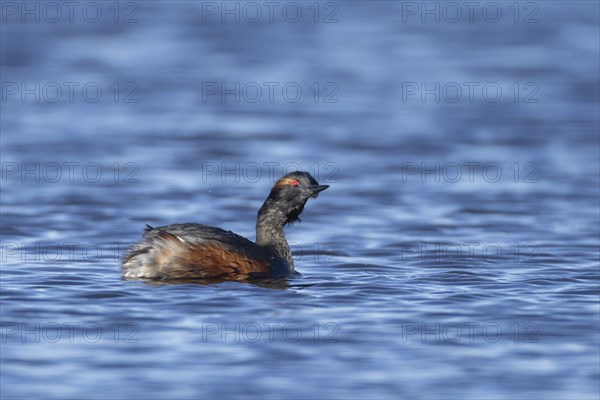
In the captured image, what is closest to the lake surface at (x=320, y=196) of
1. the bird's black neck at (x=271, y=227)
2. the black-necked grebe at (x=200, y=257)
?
the black-necked grebe at (x=200, y=257)

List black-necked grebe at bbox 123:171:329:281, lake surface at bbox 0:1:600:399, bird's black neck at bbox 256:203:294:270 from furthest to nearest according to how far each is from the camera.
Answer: bird's black neck at bbox 256:203:294:270 → black-necked grebe at bbox 123:171:329:281 → lake surface at bbox 0:1:600:399

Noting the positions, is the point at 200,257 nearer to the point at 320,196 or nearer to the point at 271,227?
the point at 271,227

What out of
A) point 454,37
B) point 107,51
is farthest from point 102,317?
point 454,37

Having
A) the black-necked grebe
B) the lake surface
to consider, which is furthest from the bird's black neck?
the lake surface

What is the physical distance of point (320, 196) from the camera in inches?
699

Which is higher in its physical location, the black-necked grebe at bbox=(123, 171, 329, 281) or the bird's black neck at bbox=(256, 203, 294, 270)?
the bird's black neck at bbox=(256, 203, 294, 270)

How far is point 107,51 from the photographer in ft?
85.6

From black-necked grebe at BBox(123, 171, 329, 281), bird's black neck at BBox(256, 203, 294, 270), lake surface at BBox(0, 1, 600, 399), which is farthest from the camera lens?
bird's black neck at BBox(256, 203, 294, 270)

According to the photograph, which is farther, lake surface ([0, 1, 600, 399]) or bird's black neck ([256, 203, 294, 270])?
bird's black neck ([256, 203, 294, 270])

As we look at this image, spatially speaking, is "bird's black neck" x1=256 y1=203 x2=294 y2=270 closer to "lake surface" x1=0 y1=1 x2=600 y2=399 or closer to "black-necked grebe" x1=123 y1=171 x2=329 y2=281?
"black-necked grebe" x1=123 y1=171 x2=329 y2=281

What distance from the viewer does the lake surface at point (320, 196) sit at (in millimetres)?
10398

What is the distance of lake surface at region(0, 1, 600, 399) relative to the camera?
1040 cm

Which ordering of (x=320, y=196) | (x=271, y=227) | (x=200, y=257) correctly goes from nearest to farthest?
(x=200, y=257), (x=271, y=227), (x=320, y=196)

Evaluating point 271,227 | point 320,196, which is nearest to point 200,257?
point 271,227
